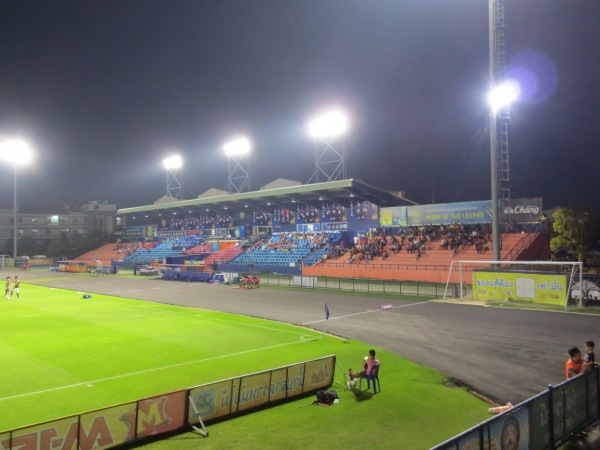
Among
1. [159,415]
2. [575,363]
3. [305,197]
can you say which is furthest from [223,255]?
[575,363]

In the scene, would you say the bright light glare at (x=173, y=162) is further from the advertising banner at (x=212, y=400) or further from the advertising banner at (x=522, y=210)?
the advertising banner at (x=212, y=400)

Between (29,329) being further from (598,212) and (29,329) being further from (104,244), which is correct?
(104,244)

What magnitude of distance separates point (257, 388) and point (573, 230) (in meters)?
44.5

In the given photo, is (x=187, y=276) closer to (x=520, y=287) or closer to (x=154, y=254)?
(x=154, y=254)

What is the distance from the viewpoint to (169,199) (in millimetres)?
86750

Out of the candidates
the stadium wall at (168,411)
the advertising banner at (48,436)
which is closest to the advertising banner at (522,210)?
the stadium wall at (168,411)

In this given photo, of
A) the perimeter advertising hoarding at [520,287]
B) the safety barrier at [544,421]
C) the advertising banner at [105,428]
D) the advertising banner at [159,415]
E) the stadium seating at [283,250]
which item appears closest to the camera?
the safety barrier at [544,421]

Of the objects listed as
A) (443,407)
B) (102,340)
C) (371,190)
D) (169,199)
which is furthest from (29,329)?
(169,199)

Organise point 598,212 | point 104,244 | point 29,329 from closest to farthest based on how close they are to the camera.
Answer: point 29,329, point 598,212, point 104,244

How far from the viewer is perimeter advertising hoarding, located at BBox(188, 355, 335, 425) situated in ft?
36.7

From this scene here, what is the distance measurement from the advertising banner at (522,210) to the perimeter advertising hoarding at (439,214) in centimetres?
168

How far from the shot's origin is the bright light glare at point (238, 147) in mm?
65812

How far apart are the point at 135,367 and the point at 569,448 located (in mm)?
13557

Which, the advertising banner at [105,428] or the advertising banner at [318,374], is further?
the advertising banner at [318,374]
